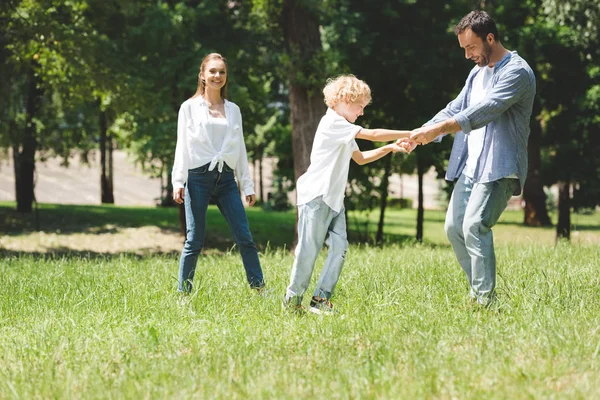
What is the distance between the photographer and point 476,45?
5.42 m

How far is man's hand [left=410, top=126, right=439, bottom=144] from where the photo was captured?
5.43 meters

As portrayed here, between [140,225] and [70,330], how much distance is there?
19.2 metres

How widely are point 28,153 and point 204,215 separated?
19.4 m

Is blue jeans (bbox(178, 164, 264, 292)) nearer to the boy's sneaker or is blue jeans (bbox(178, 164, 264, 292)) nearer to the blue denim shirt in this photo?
the boy's sneaker

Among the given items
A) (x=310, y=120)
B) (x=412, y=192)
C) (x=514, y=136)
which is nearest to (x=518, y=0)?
(x=310, y=120)

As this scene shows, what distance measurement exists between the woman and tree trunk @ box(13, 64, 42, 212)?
59.1 ft

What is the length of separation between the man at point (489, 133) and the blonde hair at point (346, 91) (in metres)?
0.51

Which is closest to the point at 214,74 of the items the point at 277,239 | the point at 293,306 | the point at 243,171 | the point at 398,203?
the point at 243,171

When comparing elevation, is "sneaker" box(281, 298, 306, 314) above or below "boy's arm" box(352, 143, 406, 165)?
below

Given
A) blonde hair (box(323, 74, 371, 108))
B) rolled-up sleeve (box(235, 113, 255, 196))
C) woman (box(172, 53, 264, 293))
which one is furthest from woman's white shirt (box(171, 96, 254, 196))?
blonde hair (box(323, 74, 371, 108))

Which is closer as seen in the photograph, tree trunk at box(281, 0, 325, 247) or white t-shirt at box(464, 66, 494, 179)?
white t-shirt at box(464, 66, 494, 179)

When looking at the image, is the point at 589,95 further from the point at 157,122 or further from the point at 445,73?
the point at 157,122

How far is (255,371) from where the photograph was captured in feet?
12.7

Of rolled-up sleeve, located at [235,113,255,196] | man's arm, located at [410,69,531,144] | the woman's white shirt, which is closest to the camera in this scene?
man's arm, located at [410,69,531,144]
